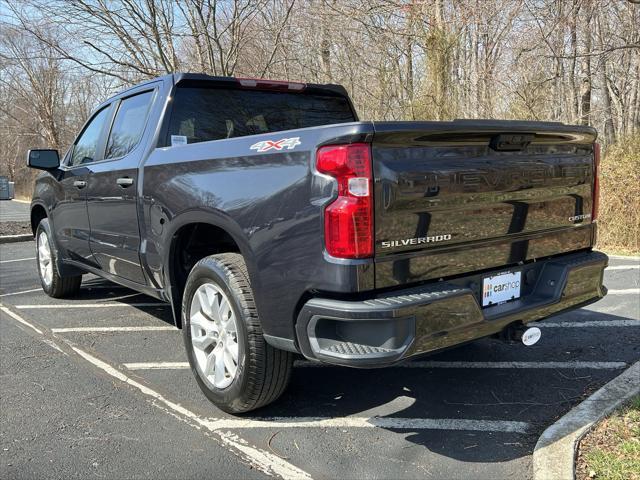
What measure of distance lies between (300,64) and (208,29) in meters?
3.63

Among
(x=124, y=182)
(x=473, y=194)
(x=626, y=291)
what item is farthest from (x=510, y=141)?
(x=626, y=291)

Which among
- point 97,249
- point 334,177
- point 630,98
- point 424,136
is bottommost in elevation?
point 97,249

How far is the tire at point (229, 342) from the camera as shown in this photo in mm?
3012

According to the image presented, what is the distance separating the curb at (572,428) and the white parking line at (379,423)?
23 centimetres

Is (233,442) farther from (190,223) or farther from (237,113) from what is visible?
(237,113)

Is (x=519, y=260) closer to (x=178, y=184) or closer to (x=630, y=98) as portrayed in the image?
(x=178, y=184)

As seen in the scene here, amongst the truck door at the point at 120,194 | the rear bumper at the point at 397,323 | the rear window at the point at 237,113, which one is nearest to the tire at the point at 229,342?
the rear bumper at the point at 397,323

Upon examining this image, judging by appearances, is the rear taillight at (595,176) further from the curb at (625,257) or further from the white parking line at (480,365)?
the curb at (625,257)

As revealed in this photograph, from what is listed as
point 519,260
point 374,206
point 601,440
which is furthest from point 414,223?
point 601,440

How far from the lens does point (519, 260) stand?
3.17 meters

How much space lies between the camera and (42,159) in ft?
17.5

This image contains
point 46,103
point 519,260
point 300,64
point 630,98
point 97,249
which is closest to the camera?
point 519,260

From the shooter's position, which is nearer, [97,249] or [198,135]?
[198,135]

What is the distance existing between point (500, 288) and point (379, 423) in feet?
3.32
